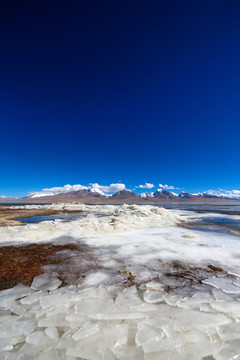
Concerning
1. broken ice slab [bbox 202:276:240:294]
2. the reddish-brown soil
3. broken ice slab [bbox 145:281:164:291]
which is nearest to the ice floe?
broken ice slab [bbox 145:281:164:291]

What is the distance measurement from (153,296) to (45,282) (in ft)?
7.37

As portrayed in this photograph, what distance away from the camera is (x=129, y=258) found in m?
4.91

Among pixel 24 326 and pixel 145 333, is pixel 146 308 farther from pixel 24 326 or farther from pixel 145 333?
pixel 24 326

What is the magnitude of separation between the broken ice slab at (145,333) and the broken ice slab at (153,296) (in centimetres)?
72

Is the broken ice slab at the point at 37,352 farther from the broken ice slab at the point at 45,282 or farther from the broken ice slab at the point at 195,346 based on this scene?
the broken ice slab at the point at 45,282

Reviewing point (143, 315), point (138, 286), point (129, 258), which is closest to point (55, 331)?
point (143, 315)

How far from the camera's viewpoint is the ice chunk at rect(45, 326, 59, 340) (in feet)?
6.34

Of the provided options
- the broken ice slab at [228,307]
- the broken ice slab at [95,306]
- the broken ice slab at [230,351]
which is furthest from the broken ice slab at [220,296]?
the broken ice slab at [95,306]

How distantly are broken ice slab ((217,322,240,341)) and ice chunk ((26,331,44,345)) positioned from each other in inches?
82.4

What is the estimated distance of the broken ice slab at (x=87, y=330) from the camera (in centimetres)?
192

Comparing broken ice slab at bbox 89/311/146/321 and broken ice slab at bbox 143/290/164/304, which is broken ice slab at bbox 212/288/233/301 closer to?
broken ice slab at bbox 143/290/164/304

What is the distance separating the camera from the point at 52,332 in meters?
2.00

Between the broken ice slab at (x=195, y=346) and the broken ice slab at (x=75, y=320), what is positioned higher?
the broken ice slab at (x=195, y=346)

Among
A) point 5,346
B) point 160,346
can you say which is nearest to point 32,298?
point 5,346
